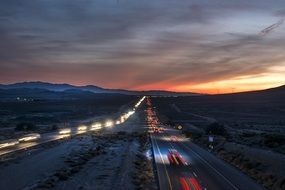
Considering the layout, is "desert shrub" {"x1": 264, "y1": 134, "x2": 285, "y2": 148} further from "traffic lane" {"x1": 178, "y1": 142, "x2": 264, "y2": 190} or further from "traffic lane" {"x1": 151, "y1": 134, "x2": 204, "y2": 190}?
"traffic lane" {"x1": 151, "y1": 134, "x2": 204, "y2": 190}

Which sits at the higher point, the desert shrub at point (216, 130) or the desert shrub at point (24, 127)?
the desert shrub at point (24, 127)

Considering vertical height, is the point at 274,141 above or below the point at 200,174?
above

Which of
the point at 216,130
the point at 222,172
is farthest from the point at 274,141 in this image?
the point at 216,130

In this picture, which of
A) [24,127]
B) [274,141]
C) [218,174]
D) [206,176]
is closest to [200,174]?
[206,176]

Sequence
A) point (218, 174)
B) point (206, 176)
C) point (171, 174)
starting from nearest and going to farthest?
point (206, 176), point (171, 174), point (218, 174)

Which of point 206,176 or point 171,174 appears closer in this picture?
point 206,176

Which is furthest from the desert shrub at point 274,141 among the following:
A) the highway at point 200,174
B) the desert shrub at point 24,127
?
the desert shrub at point 24,127

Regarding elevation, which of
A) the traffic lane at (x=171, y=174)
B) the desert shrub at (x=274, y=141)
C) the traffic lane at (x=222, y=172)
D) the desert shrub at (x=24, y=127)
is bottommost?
the traffic lane at (x=222, y=172)

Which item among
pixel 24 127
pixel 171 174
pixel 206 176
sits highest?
pixel 24 127

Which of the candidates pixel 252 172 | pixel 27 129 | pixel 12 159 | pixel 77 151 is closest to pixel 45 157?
pixel 12 159

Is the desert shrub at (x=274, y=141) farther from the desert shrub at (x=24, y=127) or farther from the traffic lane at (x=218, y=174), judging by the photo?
the desert shrub at (x=24, y=127)

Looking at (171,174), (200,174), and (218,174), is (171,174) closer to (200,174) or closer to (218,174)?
(200,174)

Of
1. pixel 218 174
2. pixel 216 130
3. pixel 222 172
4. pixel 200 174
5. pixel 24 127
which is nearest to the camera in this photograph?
pixel 218 174

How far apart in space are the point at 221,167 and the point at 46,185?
22.9 meters
